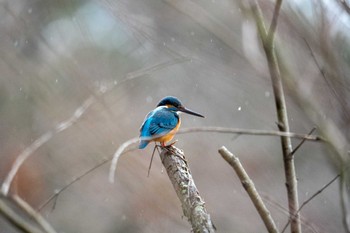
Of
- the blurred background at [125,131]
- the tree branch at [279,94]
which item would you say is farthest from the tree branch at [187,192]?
the blurred background at [125,131]

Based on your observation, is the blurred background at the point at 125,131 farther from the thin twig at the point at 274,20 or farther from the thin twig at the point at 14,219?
the thin twig at the point at 14,219

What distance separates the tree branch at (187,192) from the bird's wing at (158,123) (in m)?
0.54

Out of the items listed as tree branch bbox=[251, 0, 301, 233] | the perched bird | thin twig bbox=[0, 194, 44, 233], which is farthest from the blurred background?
thin twig bbox=[0, 194, 44, 233]

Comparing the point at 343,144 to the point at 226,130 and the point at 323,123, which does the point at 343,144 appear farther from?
the point at 226,130

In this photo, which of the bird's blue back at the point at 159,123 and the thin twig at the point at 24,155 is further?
the bird's blue back at the point at 159,123

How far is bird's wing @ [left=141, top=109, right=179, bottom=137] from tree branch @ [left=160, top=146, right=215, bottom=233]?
1.76ft

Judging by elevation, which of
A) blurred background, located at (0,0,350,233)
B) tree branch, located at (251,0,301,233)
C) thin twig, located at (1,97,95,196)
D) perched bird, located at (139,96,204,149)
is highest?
thin twig, located at (1,97,95,196)

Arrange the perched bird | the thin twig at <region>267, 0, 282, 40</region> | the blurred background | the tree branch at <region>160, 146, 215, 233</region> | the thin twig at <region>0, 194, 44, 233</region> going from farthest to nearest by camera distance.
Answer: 1. the blurred background
2. the perched bird
3. the tree branch at <region>160, 146, 215, 233</region>
4. the thin twig at <region>267, 0, 282, 40</region>
5. the thin twig at <region>0, 194, 44, 233</region>

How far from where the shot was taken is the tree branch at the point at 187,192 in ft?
6.18

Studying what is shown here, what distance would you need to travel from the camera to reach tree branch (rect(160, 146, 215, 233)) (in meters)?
1.88

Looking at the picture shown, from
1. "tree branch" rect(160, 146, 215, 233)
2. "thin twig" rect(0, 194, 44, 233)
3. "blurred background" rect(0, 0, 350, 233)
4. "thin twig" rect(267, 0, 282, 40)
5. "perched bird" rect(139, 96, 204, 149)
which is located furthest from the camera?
"blurred background" rect(0, 0, 350, 233)

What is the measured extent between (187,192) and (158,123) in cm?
102

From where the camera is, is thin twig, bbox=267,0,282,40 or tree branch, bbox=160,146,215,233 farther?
tree branch, bbox=160,146,215,233

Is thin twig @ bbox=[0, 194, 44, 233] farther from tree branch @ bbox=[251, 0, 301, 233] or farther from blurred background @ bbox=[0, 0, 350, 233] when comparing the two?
blurred background @ bbox=[0, 0, 350, 233]
